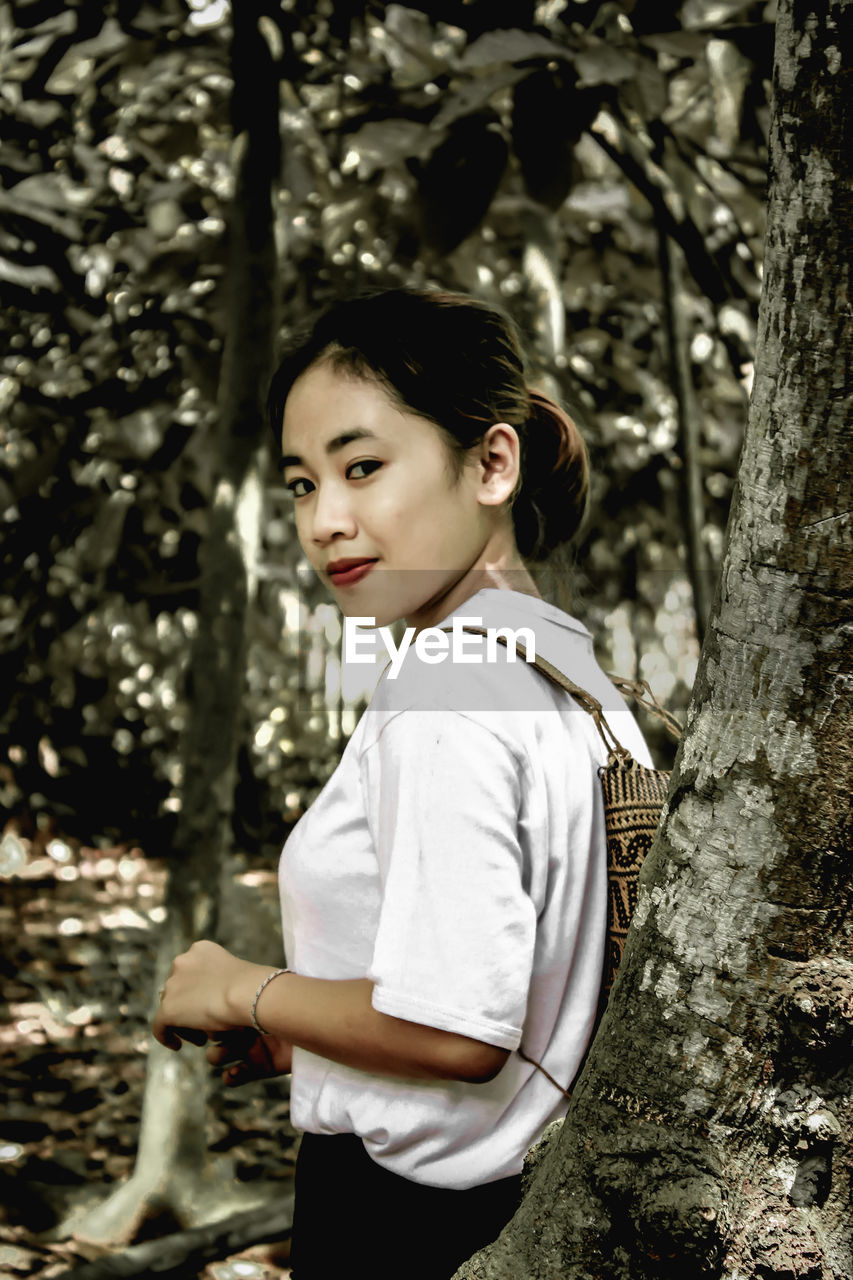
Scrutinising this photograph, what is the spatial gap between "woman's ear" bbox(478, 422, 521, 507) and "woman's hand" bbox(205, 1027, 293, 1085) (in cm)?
71

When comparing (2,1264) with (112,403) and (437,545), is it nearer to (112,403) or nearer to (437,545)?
(437,545)

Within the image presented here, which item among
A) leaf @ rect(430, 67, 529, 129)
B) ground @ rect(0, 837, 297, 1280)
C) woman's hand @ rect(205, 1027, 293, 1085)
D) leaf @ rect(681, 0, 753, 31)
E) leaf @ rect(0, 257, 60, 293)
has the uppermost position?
leaf @ rect(681, 0, 753, 31)

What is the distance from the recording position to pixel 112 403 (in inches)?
222

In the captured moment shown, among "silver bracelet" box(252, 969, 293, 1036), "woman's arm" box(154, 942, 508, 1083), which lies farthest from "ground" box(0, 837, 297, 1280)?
"silver bracelet" box(252, 969, 293, 1036)

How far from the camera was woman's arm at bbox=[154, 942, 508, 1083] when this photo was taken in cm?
107

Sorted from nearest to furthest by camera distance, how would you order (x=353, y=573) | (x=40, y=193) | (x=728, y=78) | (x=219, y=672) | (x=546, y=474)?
(x=353, y=573), (x=546, y=474), (x=728, y=78), (x=219, y=672), (x=40, y=193)

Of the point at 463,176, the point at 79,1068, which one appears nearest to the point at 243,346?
the point at 463,176

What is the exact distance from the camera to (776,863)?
875 mm

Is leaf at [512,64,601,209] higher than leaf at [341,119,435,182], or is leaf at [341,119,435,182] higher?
leaf at [341,119,435,182]

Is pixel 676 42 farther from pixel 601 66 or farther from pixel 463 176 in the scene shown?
pixel 463 176

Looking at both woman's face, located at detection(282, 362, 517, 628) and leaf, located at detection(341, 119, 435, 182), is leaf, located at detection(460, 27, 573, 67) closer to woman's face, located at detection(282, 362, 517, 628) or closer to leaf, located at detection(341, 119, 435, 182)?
leaf, located at detection(341, 119, 435, 182)

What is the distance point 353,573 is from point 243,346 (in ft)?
6.58

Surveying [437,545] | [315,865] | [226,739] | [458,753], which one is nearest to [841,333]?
[458,753]

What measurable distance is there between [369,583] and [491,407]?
0.90 ft
